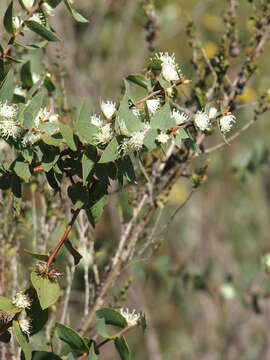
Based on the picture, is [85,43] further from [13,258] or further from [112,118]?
[112,118]

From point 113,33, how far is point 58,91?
2.66 meters

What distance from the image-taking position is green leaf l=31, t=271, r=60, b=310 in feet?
2.78

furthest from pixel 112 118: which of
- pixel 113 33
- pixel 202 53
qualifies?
pixel 113 33

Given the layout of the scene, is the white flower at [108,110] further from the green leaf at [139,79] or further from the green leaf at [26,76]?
the green leaf at [26,76]

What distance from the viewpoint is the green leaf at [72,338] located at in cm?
90

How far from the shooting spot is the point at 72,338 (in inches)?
35.8

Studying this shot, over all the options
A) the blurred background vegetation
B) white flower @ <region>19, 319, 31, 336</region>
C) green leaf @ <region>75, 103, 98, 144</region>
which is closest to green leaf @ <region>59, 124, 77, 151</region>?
green leaf @ <region>75, 103, 98, 144</region>

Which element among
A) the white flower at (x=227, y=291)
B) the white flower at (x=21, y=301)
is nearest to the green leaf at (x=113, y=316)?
the white flower at (x=21, y=301)

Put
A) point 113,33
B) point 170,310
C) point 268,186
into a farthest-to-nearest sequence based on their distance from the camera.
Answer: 1. point 268,186
2. point 113,33
3. point 170,310

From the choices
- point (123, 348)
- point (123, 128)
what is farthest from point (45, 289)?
point (123, 128)

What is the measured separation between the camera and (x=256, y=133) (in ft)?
12.9

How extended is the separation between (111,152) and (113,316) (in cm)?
27

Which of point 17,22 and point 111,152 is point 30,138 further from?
point 17,22

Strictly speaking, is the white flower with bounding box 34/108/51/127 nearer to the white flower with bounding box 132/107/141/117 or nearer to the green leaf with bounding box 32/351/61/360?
the white flower with bounding box 132/107/141/117
